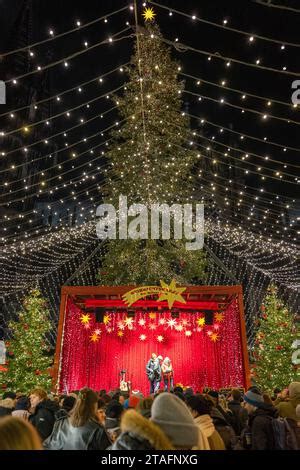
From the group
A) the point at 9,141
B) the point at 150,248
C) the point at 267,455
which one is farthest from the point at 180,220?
the point at 267,455

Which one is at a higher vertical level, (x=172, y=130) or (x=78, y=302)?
(x=172, y=130)

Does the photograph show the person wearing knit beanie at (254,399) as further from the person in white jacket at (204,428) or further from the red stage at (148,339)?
the red stage at (148,339)

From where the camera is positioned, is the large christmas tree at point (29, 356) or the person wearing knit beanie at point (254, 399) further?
the large christmas tree at point (29, 356)

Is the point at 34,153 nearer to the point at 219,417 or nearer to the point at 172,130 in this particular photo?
the point at 172,130

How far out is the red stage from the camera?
1445 cm

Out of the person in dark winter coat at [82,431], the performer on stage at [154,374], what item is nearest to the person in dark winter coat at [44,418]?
the person in dark winter coat at [82,431]

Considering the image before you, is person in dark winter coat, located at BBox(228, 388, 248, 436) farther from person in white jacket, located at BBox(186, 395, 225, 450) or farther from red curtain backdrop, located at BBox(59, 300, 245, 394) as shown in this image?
red curtain backdrop, located at BBox(59, 300, 245, 394)

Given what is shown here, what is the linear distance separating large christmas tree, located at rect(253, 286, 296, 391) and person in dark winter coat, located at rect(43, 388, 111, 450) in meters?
13.0

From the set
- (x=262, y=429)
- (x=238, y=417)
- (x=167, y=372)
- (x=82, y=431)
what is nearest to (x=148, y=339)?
(x=167, y=372)

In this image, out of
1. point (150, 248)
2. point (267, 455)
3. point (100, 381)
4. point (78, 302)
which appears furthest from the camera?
point (150, 248)

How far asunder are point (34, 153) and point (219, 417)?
89.8ft

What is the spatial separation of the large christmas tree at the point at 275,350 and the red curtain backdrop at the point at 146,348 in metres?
1.62

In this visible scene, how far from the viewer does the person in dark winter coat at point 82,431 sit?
2.74 m

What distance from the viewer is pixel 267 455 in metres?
2.09
